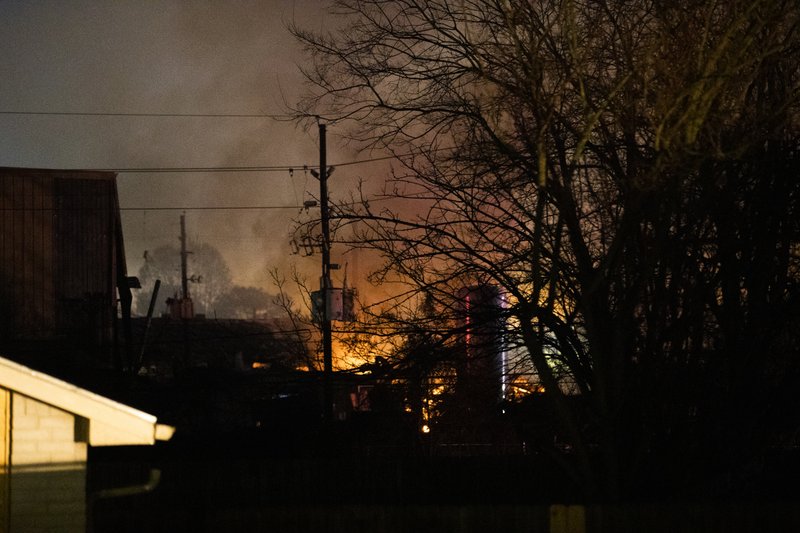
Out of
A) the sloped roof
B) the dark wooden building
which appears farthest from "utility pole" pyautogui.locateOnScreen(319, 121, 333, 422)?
the sloped roof

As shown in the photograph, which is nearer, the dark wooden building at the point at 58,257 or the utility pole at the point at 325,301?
the utility pole at the point at 325,301

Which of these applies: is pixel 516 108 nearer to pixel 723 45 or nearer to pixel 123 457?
pixel 723 45

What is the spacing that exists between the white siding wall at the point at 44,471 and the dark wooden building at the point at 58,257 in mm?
16559

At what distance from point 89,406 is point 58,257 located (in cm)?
2094

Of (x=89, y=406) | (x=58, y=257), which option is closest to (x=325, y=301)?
(x=58, y=257)

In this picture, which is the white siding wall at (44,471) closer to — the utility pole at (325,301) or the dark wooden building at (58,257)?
the utility pole at (325,301)

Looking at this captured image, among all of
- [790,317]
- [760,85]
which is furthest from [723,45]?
[790,317]

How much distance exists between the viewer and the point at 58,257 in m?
27.4

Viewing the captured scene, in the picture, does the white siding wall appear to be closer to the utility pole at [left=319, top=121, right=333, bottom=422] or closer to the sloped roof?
the sloped roof

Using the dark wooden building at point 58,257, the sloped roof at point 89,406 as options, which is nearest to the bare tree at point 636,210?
the sloped roof at point 89,406

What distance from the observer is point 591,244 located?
39.5 ft

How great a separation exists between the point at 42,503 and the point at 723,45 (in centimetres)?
756

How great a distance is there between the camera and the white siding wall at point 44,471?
7.83m

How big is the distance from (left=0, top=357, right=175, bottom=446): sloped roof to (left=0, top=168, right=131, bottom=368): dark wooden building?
16580 millimetres
